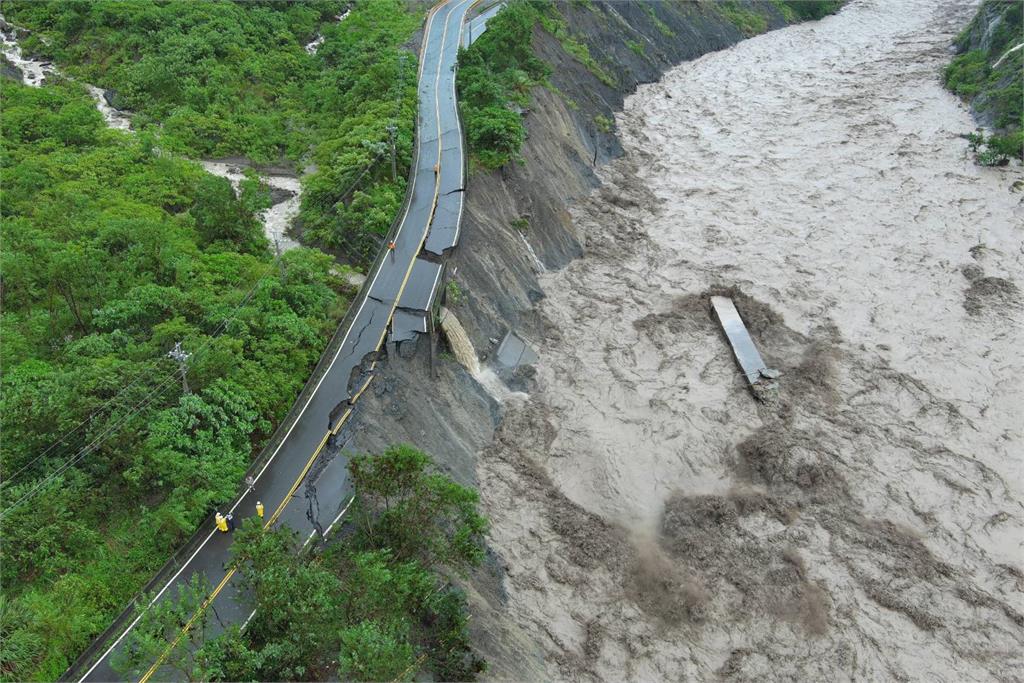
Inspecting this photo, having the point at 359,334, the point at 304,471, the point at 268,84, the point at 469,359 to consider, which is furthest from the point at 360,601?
the point at 268,84

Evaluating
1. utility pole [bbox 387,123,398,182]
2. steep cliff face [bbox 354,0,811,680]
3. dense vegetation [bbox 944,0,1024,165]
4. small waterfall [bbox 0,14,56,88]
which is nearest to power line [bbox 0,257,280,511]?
steep cliff face [bbox 354,0,811,680]

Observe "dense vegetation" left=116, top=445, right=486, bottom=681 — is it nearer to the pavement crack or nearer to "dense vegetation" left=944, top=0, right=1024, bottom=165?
the pavement crack

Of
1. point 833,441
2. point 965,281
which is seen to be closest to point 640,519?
point 833,441

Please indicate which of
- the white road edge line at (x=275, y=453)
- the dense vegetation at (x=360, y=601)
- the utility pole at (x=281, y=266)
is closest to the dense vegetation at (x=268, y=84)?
the white road edge line at (x=275, y=453)

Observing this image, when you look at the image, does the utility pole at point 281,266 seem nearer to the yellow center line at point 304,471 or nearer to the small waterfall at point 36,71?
the yellow center line at point 304,471

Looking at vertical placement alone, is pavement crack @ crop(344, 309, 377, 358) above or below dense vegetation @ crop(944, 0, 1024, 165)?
above

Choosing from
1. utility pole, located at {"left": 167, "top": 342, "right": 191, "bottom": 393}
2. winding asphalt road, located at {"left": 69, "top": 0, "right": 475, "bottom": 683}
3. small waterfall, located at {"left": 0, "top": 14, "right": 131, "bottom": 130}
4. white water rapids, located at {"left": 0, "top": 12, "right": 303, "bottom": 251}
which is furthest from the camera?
small waterfall, located at {"left": 0, "top": 14, "right": 131, "bottom": 130}
